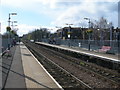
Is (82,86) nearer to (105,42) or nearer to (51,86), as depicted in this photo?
(51,86)

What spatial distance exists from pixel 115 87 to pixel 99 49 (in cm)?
2947

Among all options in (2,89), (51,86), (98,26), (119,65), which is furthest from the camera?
(98,26)

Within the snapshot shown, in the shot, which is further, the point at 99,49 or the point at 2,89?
the point at 99,49

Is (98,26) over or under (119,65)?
over

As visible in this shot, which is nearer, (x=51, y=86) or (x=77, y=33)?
(x=51, y=86)

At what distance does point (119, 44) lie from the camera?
35188 mm

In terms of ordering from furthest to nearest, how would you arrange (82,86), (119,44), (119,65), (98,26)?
(98,26), (119,44), (119,65), (82,86)

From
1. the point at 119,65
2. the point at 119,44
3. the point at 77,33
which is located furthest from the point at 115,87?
the point at 77,33

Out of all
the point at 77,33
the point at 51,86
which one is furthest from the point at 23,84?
the point at 77,33

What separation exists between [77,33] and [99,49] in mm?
105276

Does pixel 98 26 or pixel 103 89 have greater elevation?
pixel 98 26

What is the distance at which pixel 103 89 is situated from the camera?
12.5m

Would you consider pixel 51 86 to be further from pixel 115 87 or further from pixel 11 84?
pixel 115 87

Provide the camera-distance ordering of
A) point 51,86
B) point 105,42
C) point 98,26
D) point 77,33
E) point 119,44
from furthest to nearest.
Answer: point 77,33
point 98,26
point 105,42
point 119,44
point 51,86
